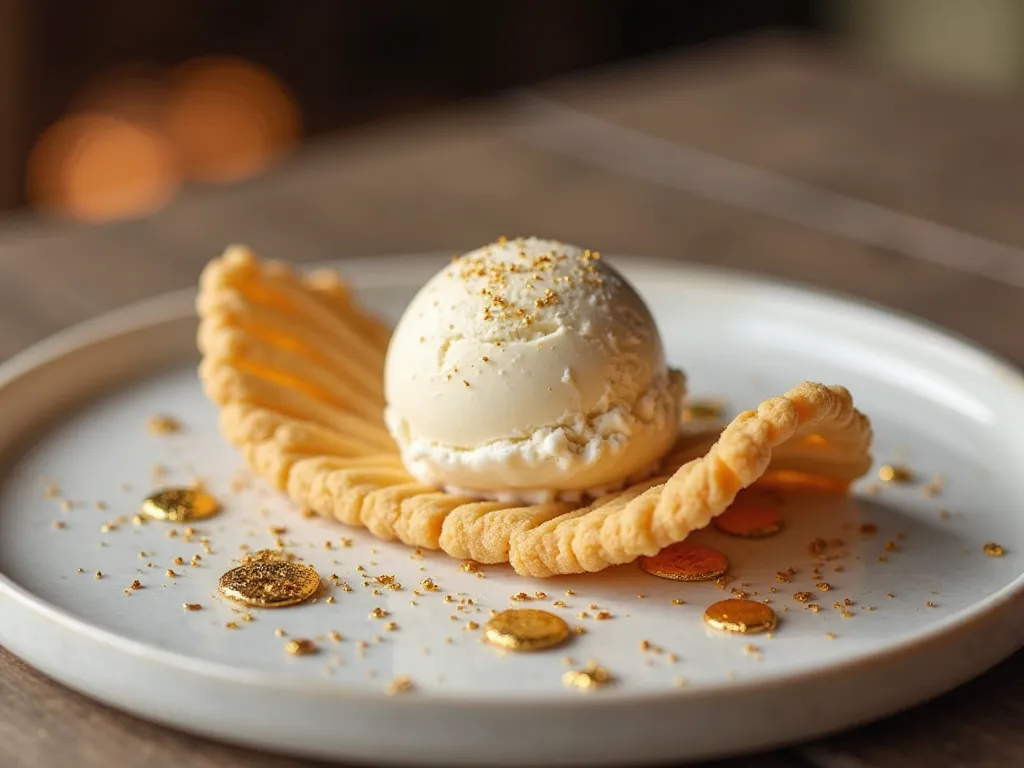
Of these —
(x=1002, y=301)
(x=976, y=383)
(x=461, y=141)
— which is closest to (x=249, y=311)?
(x=976, y=383)

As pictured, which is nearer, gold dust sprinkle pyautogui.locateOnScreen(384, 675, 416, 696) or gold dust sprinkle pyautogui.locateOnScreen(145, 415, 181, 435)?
gold dust sprinkle pyautogui.locateOnScreen(384, 675, 416, 696)

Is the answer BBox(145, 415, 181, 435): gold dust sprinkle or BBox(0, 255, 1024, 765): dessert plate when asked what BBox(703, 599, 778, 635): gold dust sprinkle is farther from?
BBox(145, 415, 181, 435): gold dust sprinkle

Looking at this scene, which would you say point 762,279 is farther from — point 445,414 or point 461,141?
point 461,141

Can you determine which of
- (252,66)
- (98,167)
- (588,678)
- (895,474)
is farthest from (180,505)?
(252,66)

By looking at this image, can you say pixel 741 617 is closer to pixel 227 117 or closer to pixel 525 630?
pixel 525 630

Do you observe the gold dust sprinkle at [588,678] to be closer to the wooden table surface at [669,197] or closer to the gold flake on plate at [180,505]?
the gold flake on plate at [180,505]

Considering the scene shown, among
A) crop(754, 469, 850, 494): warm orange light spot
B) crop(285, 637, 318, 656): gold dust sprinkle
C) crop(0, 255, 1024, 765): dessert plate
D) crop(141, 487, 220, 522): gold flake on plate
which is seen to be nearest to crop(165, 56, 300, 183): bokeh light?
crop(0, 255, 1024, 765): dessert plate
